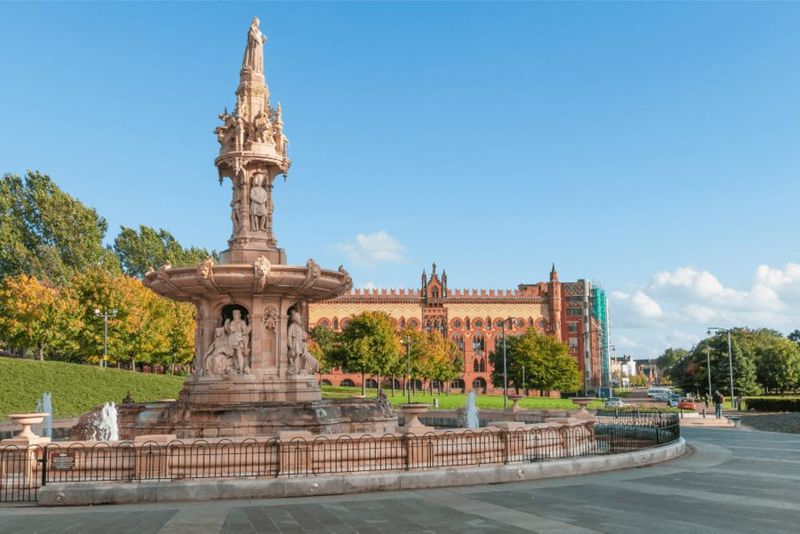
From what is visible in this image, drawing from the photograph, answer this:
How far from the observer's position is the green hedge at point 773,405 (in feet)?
171

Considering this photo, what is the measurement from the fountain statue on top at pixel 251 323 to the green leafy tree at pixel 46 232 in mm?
60401

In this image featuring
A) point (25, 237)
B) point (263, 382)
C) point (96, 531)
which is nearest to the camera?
point (96, 531)

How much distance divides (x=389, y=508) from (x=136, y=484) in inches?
203

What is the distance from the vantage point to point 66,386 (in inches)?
1932

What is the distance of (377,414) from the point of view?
A: 70.0ft

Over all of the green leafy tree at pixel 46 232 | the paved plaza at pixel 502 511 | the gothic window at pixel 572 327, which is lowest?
the paved plaza at pixel 502 511

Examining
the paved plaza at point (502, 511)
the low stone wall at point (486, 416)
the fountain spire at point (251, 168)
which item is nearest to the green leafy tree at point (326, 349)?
the low stone wall at point (486, 416)

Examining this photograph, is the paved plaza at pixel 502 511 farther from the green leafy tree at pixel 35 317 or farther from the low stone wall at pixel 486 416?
the green leafy tree at pixel 35 317

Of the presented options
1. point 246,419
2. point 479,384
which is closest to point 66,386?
point 246,419

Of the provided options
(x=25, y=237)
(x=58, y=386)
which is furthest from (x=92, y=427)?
(x=25, y=237)

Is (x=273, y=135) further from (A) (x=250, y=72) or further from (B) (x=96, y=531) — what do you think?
(B) (x=96, y=531)

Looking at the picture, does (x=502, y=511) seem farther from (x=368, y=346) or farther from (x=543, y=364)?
(x=543, y=364)

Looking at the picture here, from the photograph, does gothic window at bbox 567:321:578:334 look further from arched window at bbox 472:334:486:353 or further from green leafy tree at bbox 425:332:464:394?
green leafy tree at bbox 425:332:464:394

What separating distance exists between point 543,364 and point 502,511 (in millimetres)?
78616
